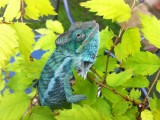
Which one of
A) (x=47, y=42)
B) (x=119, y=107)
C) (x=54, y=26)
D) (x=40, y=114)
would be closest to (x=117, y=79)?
(x=119, y=107)

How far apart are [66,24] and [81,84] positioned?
8.39ft

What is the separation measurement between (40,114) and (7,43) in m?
0.16

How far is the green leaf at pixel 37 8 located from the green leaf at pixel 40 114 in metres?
0.19

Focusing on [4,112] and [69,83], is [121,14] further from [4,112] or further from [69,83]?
[4,112]

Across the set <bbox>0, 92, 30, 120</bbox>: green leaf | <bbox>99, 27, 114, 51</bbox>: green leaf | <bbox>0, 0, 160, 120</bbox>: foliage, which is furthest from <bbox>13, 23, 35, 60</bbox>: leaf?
<bbox>99, 27, 114, 51</bbox>: green leaf

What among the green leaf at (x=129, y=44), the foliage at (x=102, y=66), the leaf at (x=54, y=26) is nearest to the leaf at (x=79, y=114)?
the foliage at (x=102, y=66)

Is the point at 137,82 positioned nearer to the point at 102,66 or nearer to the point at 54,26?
the point at 102,66

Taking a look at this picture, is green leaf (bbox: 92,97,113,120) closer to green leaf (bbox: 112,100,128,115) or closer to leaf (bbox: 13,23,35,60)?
green leaf (bbox: 112,100,128,115)

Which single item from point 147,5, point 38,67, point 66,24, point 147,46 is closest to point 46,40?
point 38,67

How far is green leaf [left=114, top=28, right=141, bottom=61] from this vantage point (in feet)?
2.56

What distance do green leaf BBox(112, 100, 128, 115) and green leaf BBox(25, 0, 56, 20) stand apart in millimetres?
231

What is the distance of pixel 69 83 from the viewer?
0.69 metres

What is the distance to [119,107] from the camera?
69 centimetres

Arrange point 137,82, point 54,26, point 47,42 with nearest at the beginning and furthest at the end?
point 137,82, point 47,42, point 54,26
